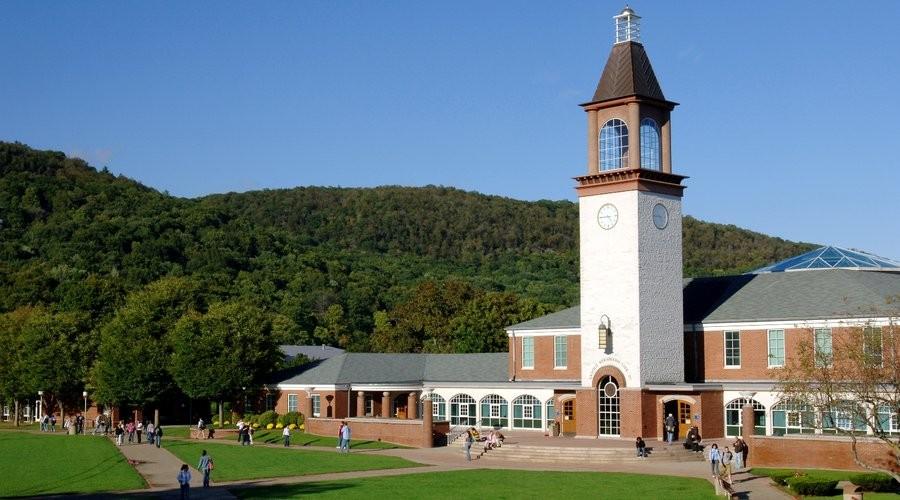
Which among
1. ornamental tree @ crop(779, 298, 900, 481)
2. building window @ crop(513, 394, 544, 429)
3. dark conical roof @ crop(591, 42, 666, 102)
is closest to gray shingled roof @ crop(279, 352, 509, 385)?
building window @ crop(513, 394, 544, 429)

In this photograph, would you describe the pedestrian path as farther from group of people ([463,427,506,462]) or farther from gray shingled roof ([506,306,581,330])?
gray shingled roof ([506,306,581,330])

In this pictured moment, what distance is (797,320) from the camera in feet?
176

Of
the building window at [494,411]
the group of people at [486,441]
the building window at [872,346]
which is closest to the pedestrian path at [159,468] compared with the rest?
the group of people at [486,441]

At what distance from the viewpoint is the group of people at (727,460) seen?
39894mm

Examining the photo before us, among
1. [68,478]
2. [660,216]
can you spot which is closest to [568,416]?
[660,216]

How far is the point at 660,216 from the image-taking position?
5553 centimetres

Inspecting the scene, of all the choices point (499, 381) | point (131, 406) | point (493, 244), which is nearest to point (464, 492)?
point (499, 381)

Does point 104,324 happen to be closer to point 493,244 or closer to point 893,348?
point 893,348

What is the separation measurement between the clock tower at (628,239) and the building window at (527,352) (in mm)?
9208

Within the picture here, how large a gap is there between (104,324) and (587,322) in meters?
41.3

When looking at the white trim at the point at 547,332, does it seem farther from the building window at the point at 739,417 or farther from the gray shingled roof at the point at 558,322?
the building window at the point at 739,417

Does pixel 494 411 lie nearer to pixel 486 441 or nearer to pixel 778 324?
pixel 486 441

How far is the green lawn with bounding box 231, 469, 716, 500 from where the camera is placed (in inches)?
1442

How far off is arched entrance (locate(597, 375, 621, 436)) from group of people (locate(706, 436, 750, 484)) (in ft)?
29.8
